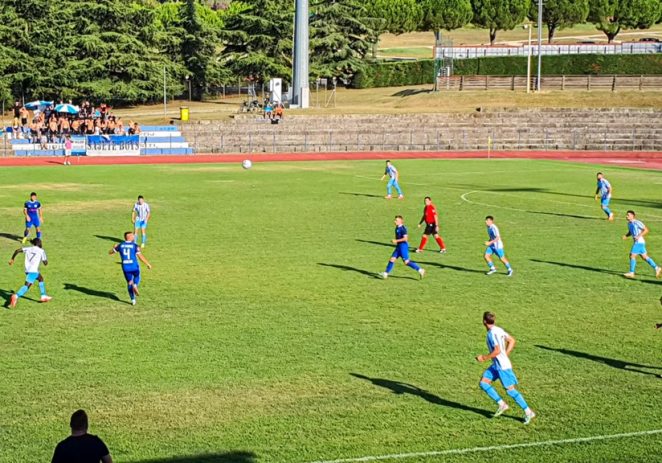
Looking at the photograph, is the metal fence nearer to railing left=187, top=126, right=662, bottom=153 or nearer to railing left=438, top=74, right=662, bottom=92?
railing left=438, top=74, right=662, bottom=92

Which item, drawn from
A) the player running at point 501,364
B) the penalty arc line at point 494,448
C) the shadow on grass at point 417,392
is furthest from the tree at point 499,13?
the penalty arc line at point 494,448

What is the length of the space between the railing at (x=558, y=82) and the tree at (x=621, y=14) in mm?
44961

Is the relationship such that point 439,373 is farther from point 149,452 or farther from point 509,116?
point 509,116

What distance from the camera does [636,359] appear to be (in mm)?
Result: 15914

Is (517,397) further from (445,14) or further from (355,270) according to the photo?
(445,14)

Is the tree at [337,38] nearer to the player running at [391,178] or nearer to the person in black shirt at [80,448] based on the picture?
the player running at [391,178]

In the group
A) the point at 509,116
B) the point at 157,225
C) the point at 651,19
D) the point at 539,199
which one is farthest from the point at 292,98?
the point at 651,19

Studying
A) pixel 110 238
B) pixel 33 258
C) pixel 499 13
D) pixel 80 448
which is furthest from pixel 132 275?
pixel 499 13

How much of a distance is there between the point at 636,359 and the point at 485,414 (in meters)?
4.07

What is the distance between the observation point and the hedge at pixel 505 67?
93.1 metres

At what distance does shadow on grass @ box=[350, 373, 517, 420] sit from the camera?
13438 mm

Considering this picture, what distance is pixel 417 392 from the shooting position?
14.1 metres

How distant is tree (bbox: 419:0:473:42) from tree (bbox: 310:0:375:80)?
36.0m

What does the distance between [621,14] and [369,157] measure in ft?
281
